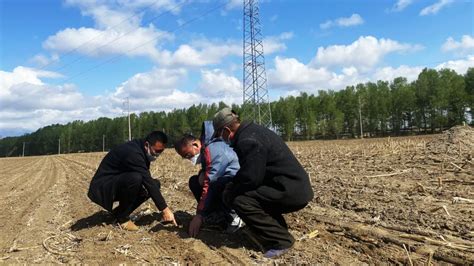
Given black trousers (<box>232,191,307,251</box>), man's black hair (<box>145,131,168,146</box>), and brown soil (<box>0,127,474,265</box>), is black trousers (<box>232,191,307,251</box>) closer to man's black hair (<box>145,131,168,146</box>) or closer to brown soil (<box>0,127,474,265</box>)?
brown soil (<box>0,127,474,265</box>)

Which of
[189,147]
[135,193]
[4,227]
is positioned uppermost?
[189,147]

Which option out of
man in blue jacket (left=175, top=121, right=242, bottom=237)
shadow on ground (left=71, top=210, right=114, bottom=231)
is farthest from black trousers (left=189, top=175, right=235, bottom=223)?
shadow on ground (left=71, top=210, right=114, bottom=231)

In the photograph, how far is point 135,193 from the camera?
A: 18.0 ft

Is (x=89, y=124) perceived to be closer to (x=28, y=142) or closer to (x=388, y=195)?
(x=28, y=142)

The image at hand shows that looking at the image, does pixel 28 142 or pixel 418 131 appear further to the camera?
pixel 28 142

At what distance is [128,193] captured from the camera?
5.47 metres

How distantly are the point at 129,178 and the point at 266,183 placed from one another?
210 cm

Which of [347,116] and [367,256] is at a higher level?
[347,116]

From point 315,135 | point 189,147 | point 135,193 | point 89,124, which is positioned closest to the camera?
point 189,147

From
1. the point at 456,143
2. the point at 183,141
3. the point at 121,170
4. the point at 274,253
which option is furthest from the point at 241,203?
the point at 456,143

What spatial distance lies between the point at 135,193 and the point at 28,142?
5164 inches

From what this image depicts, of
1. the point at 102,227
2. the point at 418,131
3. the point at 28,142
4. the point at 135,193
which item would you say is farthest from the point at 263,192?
the point at 28,142

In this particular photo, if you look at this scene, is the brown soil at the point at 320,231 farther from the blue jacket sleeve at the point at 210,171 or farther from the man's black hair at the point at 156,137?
the man's black hair at the point at 156,137

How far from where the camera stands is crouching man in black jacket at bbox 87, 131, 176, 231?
211 inches
